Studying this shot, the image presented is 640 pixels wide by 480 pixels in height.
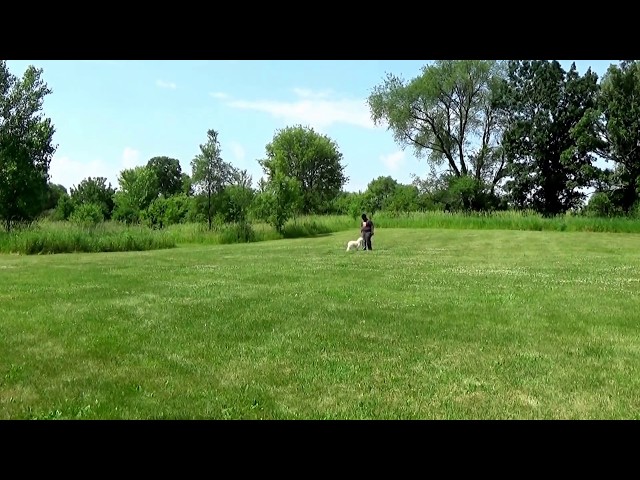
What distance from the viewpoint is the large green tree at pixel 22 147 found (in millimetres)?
22562

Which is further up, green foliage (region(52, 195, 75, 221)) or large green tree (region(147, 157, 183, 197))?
large green tree (region(147, 157, 183, 197))

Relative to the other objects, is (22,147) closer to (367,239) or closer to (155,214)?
(155,214)

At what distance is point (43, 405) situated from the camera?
4148 mm

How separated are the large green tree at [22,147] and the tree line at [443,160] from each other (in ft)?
0.16

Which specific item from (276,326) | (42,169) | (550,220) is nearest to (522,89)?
(550,220)

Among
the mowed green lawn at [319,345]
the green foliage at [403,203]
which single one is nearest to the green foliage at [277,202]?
the green foliage at [403,203]

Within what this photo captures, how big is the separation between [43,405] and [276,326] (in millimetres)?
3257

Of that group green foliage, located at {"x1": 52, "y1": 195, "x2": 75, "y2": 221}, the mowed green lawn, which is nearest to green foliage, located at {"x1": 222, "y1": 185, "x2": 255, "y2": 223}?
green foliage, located at {"x1": 52, "y1": 195, "x2": 75, "y2": 221}

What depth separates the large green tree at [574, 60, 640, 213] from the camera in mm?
37094

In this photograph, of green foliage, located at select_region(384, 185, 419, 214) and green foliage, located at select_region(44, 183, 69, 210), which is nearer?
green foliage, located at select_region(44, 183, 69, 210)

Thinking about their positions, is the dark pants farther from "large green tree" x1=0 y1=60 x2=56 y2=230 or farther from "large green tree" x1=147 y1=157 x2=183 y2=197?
"large green tree" x1=147 y1=157 x2=183 y2=197

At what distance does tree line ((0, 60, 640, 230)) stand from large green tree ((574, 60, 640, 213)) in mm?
90
